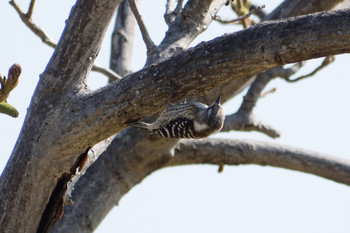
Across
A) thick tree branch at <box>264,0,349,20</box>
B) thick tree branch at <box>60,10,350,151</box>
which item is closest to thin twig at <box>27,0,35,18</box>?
thick tree branch at <box>60,10,350,151</box>

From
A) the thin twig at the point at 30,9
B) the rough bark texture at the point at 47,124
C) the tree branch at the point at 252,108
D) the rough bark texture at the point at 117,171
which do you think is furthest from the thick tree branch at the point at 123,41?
the rough bark texture at the point at 47,124

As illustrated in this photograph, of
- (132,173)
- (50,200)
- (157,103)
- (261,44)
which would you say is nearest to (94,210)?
(132,173)

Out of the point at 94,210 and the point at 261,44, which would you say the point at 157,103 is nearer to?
the point at 261,44

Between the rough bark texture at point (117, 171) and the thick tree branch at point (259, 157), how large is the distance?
0.33m

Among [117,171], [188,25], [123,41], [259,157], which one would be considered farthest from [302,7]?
[117,171]

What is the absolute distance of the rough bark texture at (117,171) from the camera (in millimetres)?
5723

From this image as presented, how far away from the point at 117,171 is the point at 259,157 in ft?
4.99

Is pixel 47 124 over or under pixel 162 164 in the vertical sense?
under

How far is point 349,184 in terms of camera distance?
6.21m

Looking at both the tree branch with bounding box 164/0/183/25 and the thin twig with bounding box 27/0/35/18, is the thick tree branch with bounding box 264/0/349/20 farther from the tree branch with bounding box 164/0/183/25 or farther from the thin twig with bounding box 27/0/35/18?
the thin twig with bounding box 27/0/35/18

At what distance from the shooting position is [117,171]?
596 centimetres

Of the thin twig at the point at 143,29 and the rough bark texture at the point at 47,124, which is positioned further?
the thin twig at the point at 143,29

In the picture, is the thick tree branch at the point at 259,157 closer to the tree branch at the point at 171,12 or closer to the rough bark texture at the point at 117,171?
the rough bark texture at the point at 117,171

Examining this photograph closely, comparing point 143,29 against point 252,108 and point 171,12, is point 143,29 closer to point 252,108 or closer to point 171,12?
point 171,12
